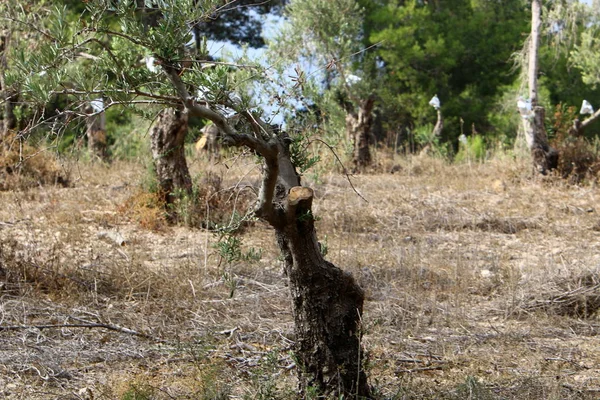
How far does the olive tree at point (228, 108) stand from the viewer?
2.84m

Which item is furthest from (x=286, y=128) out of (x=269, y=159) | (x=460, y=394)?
(x=460, y=394)

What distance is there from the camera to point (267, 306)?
539cm

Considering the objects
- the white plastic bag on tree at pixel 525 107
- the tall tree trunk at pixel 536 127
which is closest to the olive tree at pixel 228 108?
the tall tree trunk at pixel 536 127

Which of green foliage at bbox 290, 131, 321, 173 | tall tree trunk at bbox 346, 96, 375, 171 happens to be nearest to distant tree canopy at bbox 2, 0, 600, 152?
A: tall tree trunk at bbox 346, 96, 375, 171

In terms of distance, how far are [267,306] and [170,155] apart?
3344mm

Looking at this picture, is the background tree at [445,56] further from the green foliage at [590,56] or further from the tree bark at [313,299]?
the tree bark at [313,299]

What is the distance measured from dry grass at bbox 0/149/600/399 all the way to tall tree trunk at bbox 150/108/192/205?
0.51 m

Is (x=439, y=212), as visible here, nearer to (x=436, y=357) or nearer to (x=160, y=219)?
(x=160, y=219)

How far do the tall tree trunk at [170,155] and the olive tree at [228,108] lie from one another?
428 centimetres

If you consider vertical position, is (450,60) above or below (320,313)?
above

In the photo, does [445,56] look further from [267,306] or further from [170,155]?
[267,306]

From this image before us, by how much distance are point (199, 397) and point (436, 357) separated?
1428 millimetres

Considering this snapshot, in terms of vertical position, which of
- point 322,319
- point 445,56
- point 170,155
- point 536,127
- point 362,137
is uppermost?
point 445,56

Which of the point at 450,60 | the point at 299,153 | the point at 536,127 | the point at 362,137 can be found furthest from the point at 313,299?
the point at 450,60
